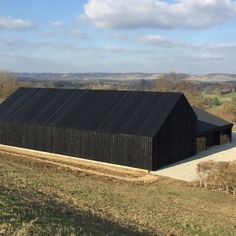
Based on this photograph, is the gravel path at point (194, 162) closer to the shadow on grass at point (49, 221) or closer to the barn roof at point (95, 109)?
the barn roof at point (95, 109)

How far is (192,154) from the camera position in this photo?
1246 inches

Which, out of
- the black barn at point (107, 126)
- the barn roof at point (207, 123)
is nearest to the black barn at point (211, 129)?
the barn roof at point (207, 123)

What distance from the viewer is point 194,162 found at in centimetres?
2908

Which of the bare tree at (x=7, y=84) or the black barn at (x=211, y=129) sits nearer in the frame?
the black barn at (x=211, y=129)

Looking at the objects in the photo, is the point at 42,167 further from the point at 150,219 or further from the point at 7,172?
the point at 150,219

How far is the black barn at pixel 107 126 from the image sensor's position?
2702 centimetres

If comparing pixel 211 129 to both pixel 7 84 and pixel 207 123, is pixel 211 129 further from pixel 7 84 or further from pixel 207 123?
pixel 7 84

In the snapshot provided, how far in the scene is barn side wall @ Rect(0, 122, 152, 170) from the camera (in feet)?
87.2

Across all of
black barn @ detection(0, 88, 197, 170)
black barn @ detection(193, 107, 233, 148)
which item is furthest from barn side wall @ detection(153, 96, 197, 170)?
black barn @ detection(193, 107, 233, 148)

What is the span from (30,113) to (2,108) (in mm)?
3953

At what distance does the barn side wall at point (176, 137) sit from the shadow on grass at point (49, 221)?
1336 cm

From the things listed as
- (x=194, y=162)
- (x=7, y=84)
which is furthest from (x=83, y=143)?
(x=7, y=84)

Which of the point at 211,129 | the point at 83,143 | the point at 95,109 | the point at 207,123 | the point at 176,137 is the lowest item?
the point at 83,143

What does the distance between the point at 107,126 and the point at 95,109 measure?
311 cm
